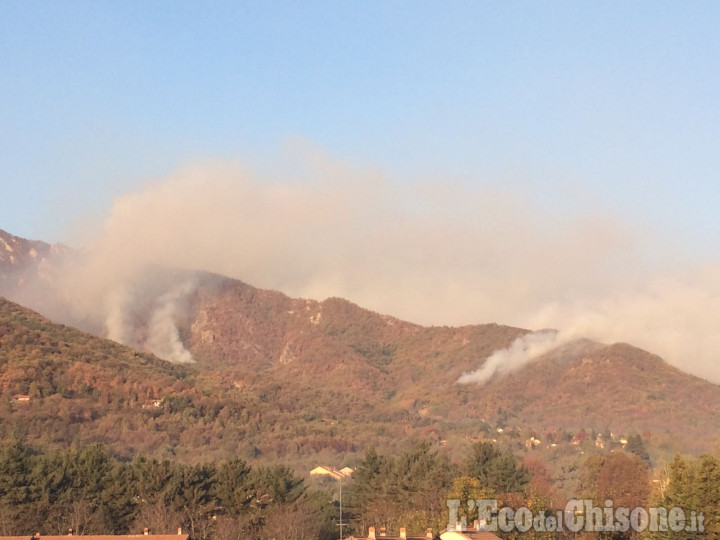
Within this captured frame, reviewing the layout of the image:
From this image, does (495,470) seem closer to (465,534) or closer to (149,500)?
(149,500)

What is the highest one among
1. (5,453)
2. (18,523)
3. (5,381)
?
(5,381)

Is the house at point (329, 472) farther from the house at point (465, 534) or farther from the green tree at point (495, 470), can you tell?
the house at point (465, 534)

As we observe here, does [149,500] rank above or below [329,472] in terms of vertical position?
below

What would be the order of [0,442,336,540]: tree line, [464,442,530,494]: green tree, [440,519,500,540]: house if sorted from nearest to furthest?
[440,519,500,540]: house
[0,442,336,540]: tree line
[464,442,530,494]: green tree

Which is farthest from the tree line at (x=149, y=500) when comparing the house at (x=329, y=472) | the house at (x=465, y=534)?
the house at (x=329, y=472)

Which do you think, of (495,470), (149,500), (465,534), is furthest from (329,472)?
(465,534)

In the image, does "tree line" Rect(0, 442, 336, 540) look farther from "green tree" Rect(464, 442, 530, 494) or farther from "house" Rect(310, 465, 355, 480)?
"house" Rect(310, 465, 355, 480)

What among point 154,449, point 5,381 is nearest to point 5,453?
point 154,449

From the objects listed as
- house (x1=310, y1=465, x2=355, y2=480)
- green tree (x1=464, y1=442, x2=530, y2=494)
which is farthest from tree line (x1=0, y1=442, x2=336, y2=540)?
house (x1=310, y1=465, x2=355, y2=480)

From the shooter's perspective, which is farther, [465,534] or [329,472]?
[329,472]

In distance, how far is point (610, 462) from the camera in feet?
303

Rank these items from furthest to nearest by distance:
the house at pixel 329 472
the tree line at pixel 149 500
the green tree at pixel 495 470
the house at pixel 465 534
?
1. the house at pixel 329 472
2. the green tree at pixel 495 470
3. the tree line at pixel 149 500
4. the house at pixel 465 534

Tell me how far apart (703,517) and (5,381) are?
133 m

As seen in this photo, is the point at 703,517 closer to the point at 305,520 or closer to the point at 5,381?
the point at 305,520
